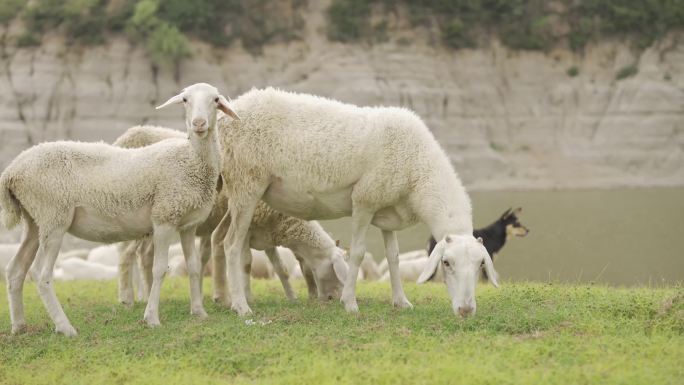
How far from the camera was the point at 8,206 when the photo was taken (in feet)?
29.3

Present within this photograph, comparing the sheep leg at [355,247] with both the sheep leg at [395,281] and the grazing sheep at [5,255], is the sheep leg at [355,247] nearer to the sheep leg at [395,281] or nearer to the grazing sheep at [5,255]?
the sheep leg at [395,281]

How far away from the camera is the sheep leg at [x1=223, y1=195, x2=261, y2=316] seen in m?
10.0

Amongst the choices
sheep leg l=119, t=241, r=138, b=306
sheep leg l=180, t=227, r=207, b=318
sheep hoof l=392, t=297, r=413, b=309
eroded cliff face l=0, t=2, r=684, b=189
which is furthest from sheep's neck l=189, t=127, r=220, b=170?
eroded cliff face l=0, t=2, r=684, b=189

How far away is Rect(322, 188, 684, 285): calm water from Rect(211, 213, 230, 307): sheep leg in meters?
6.10

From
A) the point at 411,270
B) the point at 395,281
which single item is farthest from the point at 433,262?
the point at 411,270

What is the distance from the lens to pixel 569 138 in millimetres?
49500

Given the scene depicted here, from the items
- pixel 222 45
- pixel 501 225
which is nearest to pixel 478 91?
pixel 222 45

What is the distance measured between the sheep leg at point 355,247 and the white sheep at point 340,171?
1 cm

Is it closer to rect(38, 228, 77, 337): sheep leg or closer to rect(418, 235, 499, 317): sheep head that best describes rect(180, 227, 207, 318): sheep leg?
rect(38, 228, 77, 337): sheep leg

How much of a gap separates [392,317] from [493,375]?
8.01 feet

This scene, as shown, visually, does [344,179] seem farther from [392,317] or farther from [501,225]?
[501,225]

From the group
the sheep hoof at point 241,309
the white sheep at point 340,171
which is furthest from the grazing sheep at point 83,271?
the sheep hoof at point 241,309

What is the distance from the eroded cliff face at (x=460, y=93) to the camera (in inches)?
1734

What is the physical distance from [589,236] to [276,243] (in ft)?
58.1
